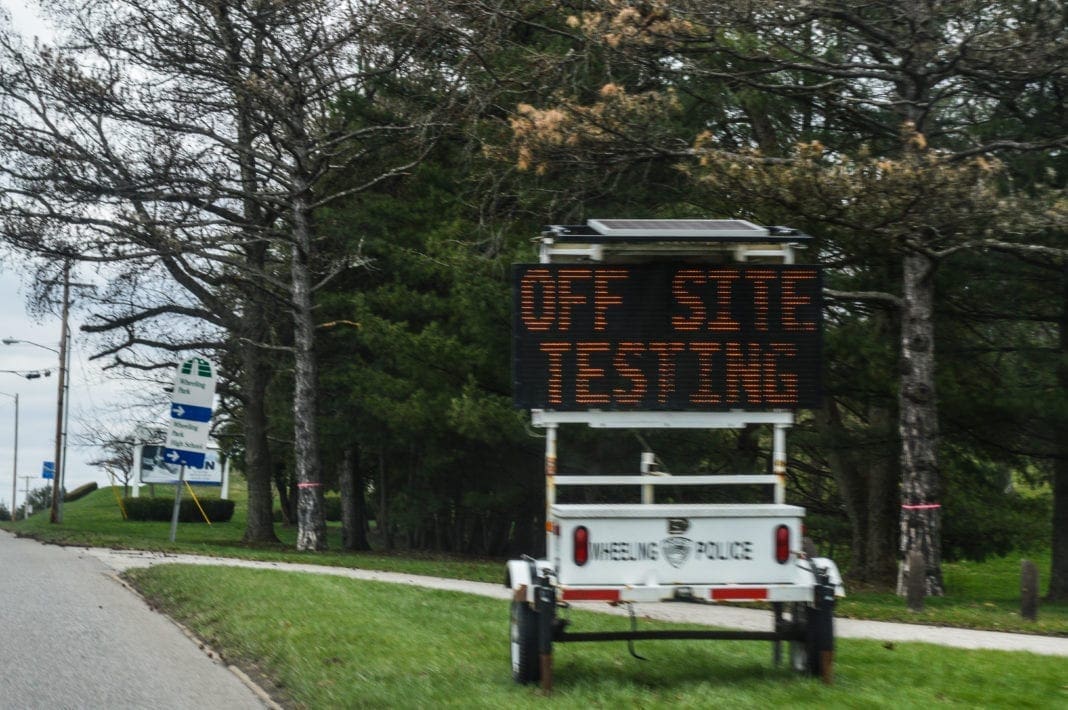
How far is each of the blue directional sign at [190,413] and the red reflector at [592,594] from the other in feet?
57.8

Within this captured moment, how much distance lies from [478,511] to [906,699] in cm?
2396

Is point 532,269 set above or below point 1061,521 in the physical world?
above

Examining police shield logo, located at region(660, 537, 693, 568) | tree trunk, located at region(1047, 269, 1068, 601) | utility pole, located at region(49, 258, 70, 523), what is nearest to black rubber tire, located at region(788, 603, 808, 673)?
police shield logo, located at region(660, 537, 693, 568)

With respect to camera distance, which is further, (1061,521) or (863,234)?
(1061,521)

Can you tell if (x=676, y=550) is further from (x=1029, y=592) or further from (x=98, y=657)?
(x=1029, y=592)

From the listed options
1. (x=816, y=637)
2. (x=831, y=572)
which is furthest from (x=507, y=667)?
(x=831, y=572)

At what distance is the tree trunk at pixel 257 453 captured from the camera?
3644cm

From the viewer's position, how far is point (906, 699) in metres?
8.62

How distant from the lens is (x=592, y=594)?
884cm

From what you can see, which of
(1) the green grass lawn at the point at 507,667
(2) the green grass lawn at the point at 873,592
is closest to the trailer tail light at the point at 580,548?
(1) the green grass lawn at the point at 507,667

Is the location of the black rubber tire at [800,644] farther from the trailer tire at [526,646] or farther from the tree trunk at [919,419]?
the tree trunk at [919,419]

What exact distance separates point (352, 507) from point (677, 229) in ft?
97.9

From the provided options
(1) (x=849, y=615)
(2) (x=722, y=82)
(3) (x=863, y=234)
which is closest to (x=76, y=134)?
(2) (x=722, y=82)

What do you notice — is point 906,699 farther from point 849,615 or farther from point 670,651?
point 849,615
